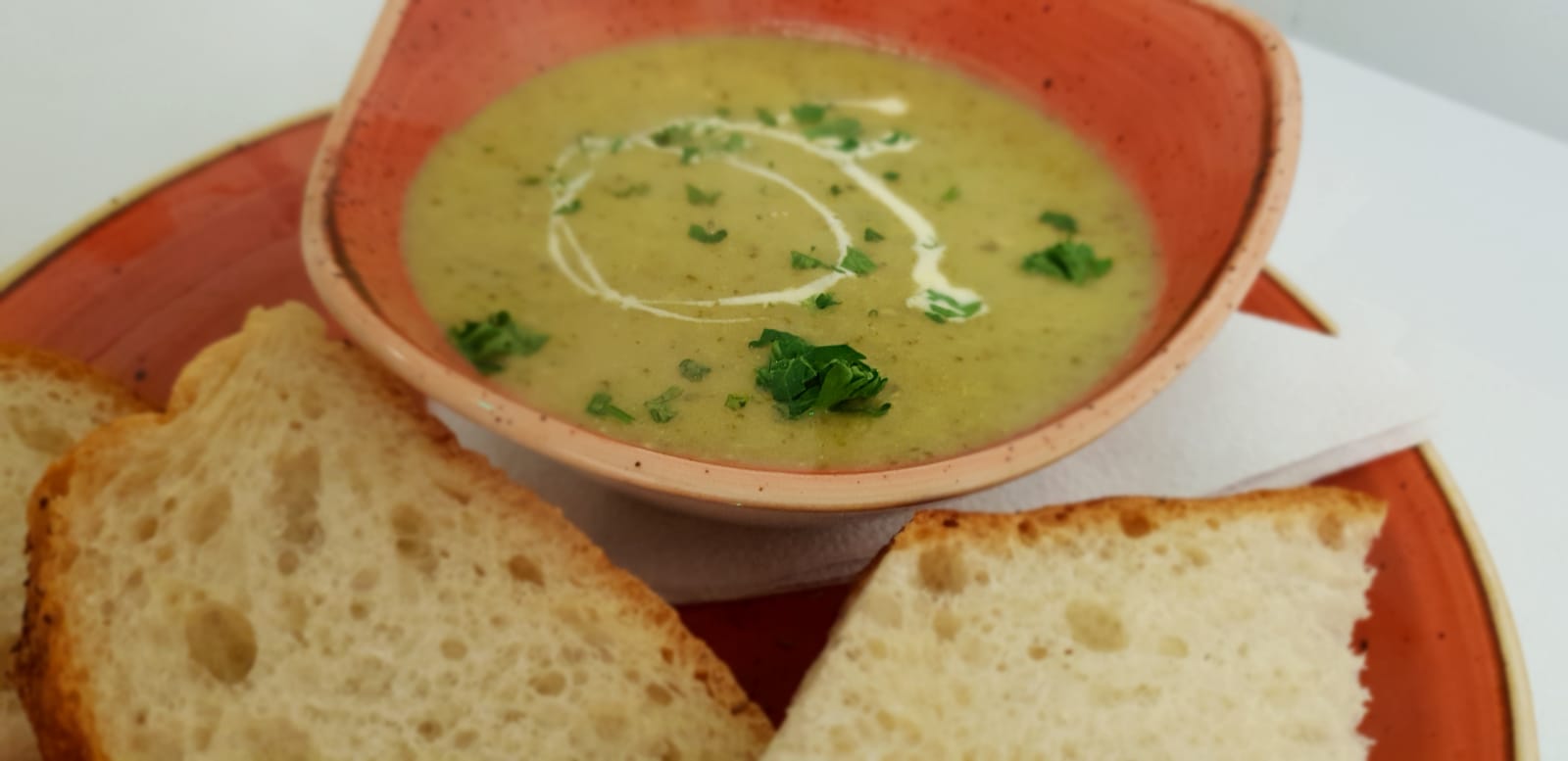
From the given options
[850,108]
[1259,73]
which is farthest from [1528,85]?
[850,108]

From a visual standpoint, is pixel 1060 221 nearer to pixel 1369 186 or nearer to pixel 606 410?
pixel 606 410

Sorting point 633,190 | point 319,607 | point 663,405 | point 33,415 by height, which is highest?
point 633,190

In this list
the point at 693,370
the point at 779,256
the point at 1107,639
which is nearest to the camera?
the point at 1107,639

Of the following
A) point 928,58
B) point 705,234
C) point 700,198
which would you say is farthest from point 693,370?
point 928,58

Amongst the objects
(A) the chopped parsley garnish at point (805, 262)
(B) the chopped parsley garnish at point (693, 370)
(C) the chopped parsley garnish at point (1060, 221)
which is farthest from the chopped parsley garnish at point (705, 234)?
(C) the chopped parsley garnish at point (1060, 221)

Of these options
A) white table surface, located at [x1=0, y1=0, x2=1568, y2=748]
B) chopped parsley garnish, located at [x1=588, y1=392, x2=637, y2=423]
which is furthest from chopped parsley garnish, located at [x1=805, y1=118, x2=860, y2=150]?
white table surface, located at [x1=0, y1=0, x2=1568, y2=748]

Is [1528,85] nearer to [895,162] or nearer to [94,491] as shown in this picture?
[895,162]
